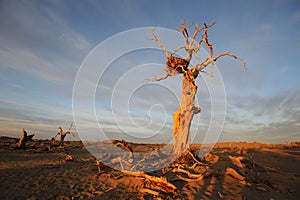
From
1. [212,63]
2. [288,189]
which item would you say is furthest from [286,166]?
[212,63]

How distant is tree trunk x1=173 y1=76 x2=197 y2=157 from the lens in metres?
10.8

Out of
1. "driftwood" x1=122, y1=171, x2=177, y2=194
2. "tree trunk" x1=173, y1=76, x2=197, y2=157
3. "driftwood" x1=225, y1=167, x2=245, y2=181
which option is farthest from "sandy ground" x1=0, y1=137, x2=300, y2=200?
"tree trunk" x1=173, y1=76, x2=197, y2=157

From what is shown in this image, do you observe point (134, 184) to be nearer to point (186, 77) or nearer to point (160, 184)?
point (160, 184)

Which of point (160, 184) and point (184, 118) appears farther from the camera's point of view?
point (184, 118)

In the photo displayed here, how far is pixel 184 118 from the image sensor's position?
36.0ft

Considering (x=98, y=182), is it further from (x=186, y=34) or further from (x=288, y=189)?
(x=186, y=34)

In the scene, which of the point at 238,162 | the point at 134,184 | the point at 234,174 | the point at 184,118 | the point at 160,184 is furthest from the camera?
the point at 184,118

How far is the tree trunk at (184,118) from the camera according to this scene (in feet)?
35.5

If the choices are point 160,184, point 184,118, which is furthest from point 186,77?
point 160,184

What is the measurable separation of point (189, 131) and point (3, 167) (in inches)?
382

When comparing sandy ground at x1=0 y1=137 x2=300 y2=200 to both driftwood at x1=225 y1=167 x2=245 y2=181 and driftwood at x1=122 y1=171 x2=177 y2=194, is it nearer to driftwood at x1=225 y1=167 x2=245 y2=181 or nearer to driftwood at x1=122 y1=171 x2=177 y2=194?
driftwood at x1=225 y1=167 x2=245 y2=181

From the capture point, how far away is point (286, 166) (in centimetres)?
1066

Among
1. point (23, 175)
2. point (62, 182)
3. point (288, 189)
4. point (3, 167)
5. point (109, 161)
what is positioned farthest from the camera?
point (109, 161)

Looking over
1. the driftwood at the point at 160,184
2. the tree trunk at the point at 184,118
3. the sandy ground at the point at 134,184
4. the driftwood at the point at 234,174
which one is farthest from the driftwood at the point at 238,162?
the driftwood at the point at 160,184
